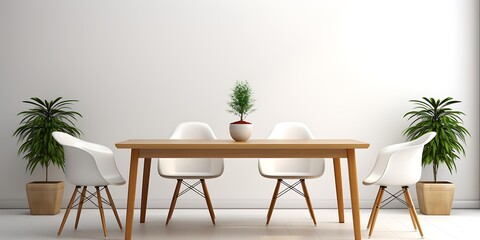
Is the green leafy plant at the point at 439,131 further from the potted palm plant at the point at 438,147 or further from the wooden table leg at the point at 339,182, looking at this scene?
the wooden table leg at the point at 339,182

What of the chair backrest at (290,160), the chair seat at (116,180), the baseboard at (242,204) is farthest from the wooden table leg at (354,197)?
the baseboard at (242,204)

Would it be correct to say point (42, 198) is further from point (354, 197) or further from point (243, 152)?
point (354, 197)

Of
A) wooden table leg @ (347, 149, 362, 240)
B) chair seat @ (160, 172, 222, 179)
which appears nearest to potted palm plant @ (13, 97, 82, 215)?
chair seat @ (160, 172, 222, 179)

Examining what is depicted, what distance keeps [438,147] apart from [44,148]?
12.4ft

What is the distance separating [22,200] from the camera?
21.5 ft

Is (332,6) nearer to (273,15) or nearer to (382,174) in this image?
(273,15)

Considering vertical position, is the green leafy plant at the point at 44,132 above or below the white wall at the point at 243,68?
below

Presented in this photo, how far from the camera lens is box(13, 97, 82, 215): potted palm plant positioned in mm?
6129

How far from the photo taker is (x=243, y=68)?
664cm

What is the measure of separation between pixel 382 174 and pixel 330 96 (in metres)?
2.00

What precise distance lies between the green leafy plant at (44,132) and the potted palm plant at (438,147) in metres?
3.36

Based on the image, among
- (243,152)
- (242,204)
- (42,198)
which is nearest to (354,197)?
(243,152)

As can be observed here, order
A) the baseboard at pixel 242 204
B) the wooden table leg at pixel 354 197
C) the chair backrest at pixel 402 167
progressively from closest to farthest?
the wooden table leg at pixel 354 197 → the chair backrest at pixel 402 167 → the baseboard at pixel 242 204

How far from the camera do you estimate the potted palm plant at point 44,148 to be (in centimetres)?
613
